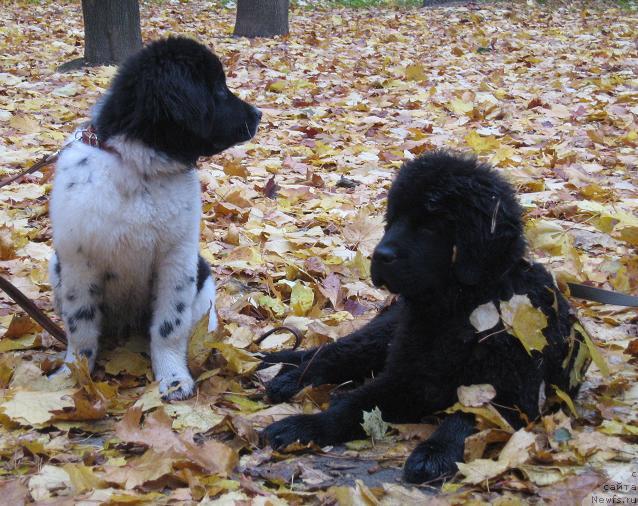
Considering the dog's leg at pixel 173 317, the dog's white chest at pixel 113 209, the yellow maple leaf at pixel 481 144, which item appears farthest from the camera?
the yellow maple leaf at pixel 481 144

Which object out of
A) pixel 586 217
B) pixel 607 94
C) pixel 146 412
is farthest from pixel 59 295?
pixel 607 94

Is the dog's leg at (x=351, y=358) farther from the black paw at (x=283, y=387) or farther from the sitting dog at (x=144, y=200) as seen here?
the sitting dog at (x=144, y=200)

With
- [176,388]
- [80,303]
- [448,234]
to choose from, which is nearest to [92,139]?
[80,303]

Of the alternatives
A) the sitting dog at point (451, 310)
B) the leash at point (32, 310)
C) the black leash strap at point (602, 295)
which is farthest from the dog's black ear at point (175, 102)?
the black leash strap at point (602, 295)

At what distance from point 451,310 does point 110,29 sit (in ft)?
29.4

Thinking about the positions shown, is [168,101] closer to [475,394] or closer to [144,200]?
[144,200]

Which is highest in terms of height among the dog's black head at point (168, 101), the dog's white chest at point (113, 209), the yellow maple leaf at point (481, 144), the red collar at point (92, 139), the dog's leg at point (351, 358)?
the dog's black head at point (168, 101)

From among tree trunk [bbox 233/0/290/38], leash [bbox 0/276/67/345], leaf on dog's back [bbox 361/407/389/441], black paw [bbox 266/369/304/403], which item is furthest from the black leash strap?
tree trunk [bbox 233/0/290/38]

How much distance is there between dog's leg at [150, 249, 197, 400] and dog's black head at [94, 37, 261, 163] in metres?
0.50

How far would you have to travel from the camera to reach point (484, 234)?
9.59 feet

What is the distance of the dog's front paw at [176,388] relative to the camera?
345 cm

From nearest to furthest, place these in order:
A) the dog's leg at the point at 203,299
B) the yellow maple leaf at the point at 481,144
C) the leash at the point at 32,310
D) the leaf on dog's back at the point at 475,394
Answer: the leaf on dog's back at the point at 475,394, the leash at the point at 32,310, the dog's leg at the point at 203,299, the yellow maple leaf at the point at 481,144

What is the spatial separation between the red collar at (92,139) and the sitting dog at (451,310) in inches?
Result: 51.2

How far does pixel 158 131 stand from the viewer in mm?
3416
